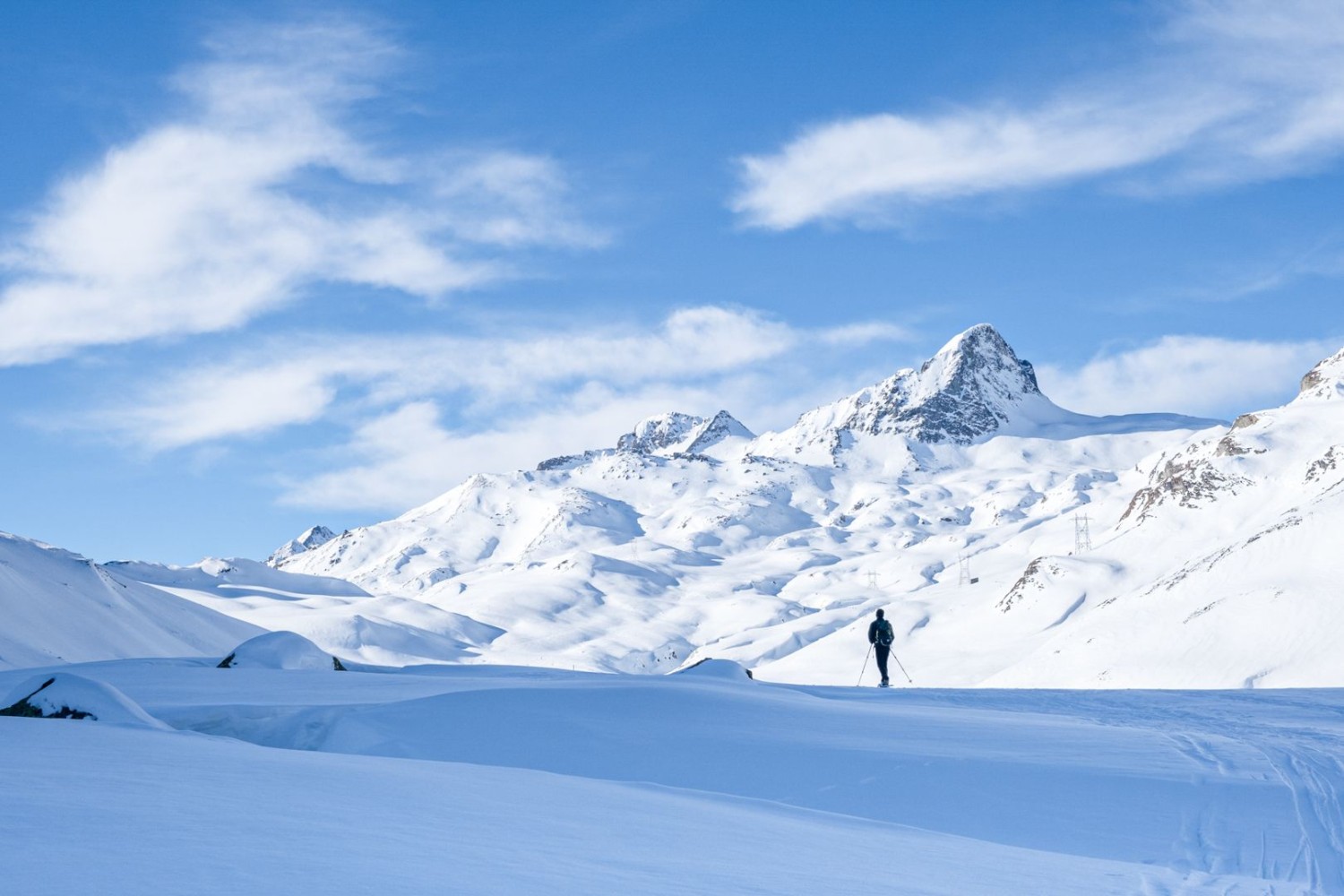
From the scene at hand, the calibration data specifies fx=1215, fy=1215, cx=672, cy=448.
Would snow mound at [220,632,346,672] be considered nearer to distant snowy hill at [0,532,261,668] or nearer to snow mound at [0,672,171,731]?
snow mound at [0,672,171,731]

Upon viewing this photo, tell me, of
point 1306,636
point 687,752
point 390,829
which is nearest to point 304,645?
point 687,752

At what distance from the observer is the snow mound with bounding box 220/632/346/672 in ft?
70.6

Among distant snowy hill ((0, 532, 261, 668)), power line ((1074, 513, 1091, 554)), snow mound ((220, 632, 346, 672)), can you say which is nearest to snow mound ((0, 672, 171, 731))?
snow mound ((220, 632, 346, 672))

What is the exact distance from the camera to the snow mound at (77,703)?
1190 centimetres

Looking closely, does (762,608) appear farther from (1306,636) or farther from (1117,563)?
(1306,636)

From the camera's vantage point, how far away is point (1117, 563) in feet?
395

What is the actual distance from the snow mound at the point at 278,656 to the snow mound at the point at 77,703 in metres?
8.63

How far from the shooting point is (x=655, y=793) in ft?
31.7

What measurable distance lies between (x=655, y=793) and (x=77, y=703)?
20.8ft

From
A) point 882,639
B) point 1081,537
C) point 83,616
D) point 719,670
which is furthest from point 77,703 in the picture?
point 1081,537

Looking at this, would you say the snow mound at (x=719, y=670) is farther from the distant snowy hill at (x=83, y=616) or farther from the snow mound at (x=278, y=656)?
the distant snowy hill at (x=83, y=616)

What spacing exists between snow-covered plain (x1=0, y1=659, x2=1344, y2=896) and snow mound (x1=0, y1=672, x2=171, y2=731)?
9 cm

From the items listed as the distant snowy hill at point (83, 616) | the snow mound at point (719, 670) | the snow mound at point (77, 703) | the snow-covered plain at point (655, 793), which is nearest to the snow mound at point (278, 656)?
the snow-covered plain at point (655, 793)

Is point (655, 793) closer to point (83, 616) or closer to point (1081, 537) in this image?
point (83, 616)
